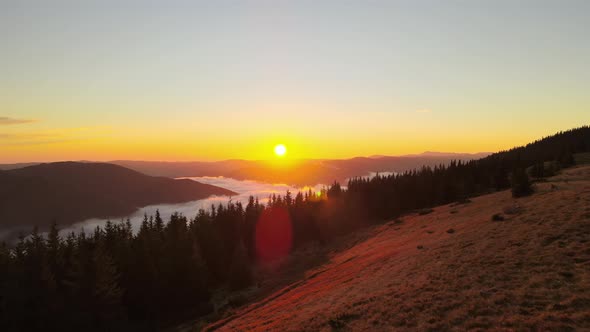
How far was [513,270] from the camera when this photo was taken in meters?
18.8

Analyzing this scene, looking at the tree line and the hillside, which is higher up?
the hillside

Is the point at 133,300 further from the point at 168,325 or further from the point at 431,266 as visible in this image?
the point at 431,266

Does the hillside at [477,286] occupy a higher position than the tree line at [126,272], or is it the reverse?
the hillside at [477,286]

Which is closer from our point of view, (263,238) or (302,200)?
(263,238)

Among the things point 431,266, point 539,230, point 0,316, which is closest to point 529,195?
A: point 539,230

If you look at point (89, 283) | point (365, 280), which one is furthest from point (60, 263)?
point (365, 280)

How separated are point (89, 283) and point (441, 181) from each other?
322ft

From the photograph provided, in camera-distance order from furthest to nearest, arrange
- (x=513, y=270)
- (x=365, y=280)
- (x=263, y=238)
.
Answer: (x=263, y=238) < (x=365, y=280) < (x=513, y=270)

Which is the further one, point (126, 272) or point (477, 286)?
point (126, 272)

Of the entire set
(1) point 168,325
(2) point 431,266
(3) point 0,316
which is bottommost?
(1) point 168,325

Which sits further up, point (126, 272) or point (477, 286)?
point (477, 286)

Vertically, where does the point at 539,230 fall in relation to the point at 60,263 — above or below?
above

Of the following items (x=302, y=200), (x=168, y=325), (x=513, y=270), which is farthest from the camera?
(x=302, y=200)

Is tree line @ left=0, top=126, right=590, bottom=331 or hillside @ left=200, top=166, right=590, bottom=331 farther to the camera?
tree line @ left=0, top=126, right=590, bottom=331
